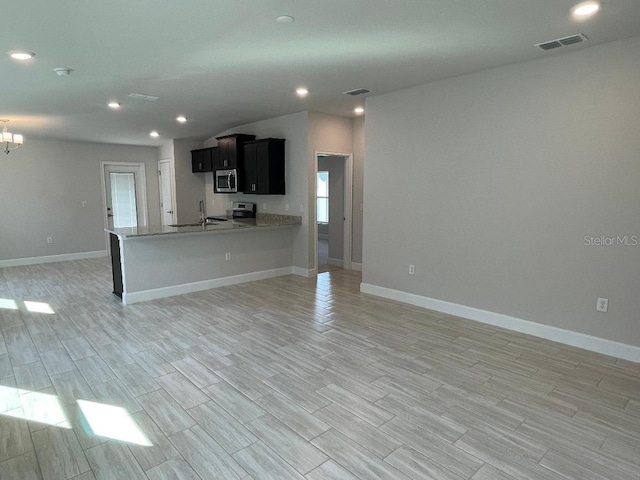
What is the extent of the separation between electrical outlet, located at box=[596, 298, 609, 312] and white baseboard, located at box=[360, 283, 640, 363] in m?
0.26

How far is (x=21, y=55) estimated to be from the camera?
316 cm

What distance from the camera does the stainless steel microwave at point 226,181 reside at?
6934 millimetres

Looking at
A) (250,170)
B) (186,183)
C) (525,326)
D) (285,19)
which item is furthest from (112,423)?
(186,183)

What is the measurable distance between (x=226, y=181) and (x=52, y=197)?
380 centimetres

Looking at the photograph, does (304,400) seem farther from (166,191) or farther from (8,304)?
(166,191)

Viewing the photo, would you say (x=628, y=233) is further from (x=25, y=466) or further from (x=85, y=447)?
(x=25, y=466)

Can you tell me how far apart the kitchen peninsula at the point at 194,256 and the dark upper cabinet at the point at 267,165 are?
1.81 feet

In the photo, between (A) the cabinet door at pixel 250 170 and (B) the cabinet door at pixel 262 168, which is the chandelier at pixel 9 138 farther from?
(B) the cabinet door at pixel 262 168

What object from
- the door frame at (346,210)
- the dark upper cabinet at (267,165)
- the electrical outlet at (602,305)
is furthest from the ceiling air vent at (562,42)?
the dark upper cabinet at (267,165)

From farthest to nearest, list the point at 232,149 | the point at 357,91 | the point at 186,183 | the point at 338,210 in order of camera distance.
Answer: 1. the point at 186,183
2. the point at 338,210
3. the point at 232,149
4. the point at 357,91

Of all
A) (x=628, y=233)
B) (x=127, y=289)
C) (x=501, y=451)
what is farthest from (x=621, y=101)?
(x=127, y=289)

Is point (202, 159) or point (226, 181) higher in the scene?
point (202, 159)

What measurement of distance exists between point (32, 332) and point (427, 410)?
392cm

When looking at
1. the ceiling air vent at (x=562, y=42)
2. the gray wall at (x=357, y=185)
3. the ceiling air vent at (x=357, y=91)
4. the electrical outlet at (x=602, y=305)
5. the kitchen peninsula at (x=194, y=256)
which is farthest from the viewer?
the gray wall at (x=357, y=185)
